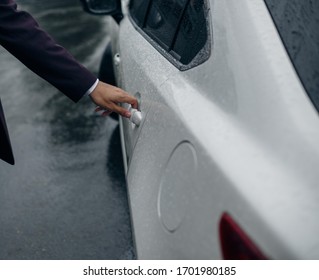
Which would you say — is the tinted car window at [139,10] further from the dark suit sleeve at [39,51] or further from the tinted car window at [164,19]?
the dark suit sleeve at [39,51]

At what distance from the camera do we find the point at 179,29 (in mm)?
2023

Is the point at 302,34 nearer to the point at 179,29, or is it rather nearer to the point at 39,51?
the point at 179,29

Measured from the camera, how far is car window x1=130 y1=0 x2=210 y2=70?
178 cm

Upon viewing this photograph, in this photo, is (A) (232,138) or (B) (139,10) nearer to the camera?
(A) (232,138)

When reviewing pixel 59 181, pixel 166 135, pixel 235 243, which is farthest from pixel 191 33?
pixel 59 181

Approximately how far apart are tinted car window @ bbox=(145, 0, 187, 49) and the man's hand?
0.94 ft

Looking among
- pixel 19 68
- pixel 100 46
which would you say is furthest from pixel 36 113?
pixel 100 46

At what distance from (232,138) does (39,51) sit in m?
1.04

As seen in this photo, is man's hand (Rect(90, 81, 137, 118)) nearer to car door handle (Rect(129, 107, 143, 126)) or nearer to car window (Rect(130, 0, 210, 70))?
car door handle (Rect(129, 107, 143, 126))

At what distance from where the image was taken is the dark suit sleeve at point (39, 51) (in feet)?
6.57

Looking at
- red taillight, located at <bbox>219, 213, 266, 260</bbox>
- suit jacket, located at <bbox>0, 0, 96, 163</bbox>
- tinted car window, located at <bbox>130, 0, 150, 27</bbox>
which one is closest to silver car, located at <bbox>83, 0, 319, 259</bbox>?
red taillight, located at <bbox>219, 213, 266, 260</bbox>

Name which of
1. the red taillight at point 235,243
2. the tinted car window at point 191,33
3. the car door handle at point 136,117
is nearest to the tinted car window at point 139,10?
the tinted car window at point 191,33

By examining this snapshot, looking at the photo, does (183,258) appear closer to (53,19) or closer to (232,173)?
(232,173)

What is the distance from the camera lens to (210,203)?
1.31 m
